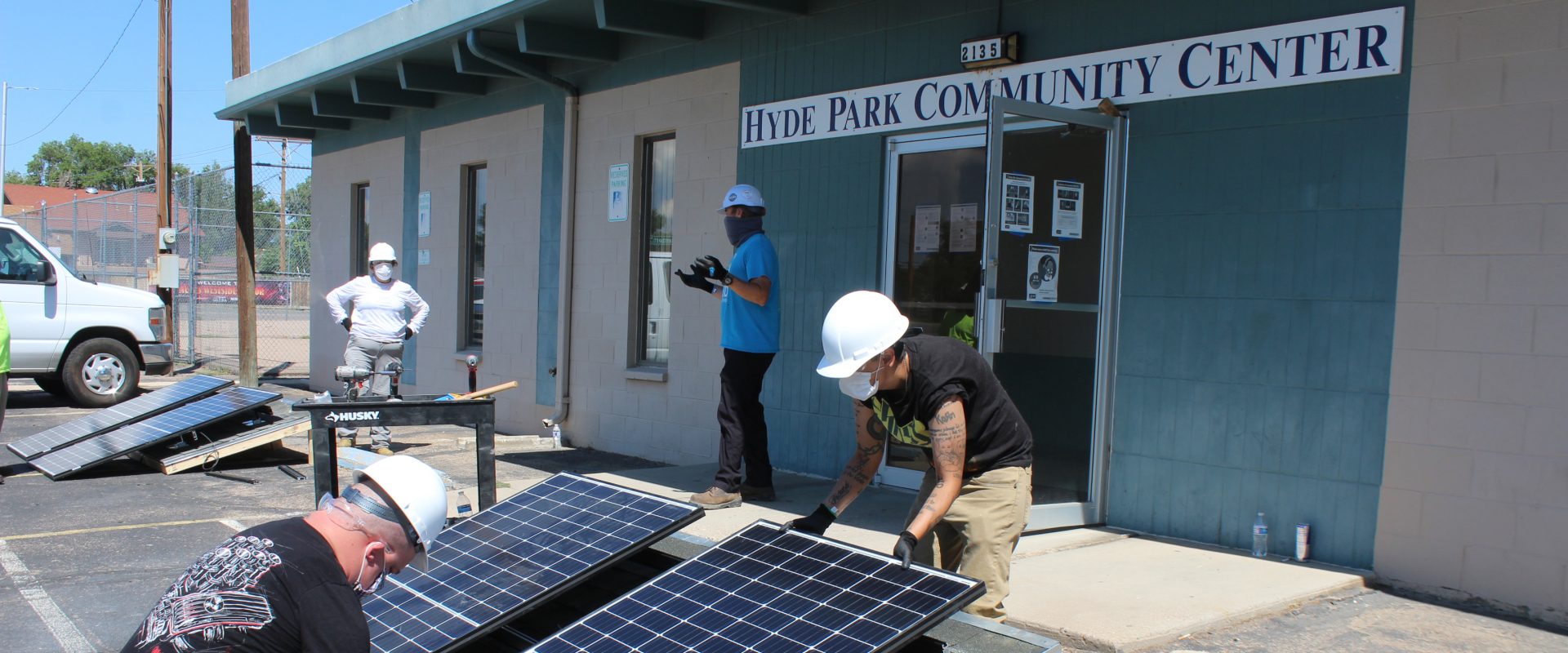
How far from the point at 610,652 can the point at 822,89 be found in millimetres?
6010

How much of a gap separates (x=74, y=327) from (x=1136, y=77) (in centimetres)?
1265

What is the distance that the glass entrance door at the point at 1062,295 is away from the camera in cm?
634

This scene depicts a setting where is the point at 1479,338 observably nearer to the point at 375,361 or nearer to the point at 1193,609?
the point at 1193,609

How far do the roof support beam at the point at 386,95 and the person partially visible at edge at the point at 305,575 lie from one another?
1143 centimetres

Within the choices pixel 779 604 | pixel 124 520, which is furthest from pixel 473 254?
pixel 779 604

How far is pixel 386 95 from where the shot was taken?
1339cm

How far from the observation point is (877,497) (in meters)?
7.48

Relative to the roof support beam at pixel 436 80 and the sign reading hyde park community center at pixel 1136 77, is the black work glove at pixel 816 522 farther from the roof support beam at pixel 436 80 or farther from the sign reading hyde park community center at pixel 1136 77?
the roof support beam at pixel 436 80

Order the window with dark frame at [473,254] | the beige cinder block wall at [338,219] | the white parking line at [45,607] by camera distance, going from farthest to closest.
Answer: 1. the beige cinder block wall at [338,219]
2. the window with dark frame at [473,254]
3. the white parking line at [45,607]

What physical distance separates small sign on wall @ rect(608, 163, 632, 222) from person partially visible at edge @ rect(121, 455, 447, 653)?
781 cm

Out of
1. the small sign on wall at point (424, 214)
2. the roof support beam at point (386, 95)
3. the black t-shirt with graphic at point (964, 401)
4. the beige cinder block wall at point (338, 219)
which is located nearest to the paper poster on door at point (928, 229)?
the black t-shirt with graphic at point (964, 401)

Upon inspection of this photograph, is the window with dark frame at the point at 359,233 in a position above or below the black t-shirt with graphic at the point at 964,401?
above

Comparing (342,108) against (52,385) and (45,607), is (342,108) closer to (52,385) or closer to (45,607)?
(52,385)

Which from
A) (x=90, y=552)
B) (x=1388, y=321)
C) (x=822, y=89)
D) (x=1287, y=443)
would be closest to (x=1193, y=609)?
(x=1287, y=443)
